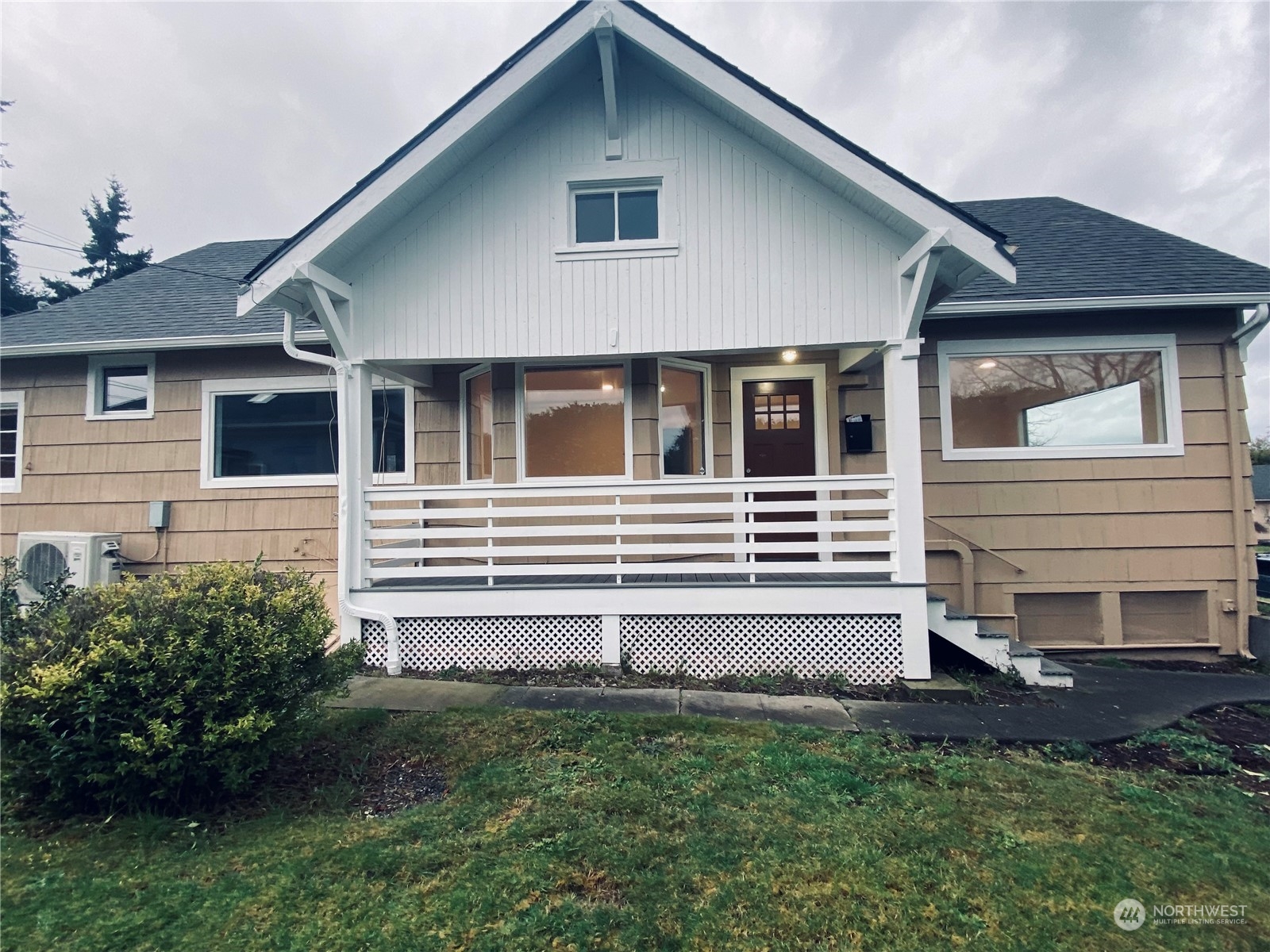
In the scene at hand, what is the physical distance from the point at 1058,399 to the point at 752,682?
453cm

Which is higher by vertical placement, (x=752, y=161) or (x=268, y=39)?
(x=268, y=39)

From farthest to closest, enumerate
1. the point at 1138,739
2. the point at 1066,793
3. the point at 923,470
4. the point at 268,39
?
the point at 268,39 → the point at 923,470 → the point at 1138,739 → the point at 1066,793

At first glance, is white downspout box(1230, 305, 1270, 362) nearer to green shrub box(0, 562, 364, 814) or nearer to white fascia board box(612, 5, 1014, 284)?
white fascia board box(612, 5, 1014, 284)

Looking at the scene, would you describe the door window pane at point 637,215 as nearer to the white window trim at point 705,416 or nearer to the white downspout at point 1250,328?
the white window trim at point 705,416

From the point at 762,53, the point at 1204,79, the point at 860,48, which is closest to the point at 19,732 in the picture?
the point at 860,48

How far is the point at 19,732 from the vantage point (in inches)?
97.2

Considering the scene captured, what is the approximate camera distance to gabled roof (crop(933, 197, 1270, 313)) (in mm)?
5625

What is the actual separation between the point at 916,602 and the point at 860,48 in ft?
39.8

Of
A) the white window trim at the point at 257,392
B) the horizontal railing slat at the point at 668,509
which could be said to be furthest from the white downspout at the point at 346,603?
the white window trim at the point at 257,392

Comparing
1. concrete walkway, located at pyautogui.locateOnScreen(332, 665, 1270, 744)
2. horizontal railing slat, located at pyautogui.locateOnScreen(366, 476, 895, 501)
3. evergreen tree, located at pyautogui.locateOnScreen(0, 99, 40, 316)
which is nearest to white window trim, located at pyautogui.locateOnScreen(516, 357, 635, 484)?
horizontal railing slat, located at pyautogui.locateOnScreen(366, 476, 895, 501)

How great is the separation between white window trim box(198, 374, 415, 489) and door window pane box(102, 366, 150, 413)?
2.85ft

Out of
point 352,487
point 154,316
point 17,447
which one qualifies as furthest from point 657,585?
point 17,447

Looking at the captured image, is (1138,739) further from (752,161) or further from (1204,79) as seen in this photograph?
(1204,79)

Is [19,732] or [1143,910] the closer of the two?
[1143,910]
